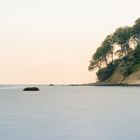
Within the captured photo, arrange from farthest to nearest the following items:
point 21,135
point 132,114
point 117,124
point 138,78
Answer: point 138,78 → point 132,114 → point 117,124 → point 21,135

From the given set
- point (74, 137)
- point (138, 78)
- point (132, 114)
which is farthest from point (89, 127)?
point (138, 78)

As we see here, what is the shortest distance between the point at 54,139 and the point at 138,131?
26.8 ft

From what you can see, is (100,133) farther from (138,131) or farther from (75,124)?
(75,124)

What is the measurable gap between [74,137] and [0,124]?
12.4m

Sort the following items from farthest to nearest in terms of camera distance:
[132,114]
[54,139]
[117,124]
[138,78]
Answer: [138,78], [132,114], [117,124], [54,139]

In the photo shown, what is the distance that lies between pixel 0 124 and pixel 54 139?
12260mm

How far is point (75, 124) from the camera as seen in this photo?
4919 centimetres

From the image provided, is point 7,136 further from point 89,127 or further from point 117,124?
point 117,124

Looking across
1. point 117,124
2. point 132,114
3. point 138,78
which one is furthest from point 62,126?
point 138,78

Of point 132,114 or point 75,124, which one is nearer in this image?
point 75,124

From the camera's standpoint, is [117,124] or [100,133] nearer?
[100,133]

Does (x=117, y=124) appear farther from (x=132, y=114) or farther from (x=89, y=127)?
(x=132, y=114)

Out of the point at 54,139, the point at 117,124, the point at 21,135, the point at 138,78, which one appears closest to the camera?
the point at 54,139

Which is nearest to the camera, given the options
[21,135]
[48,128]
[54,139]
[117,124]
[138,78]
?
[54,139]
